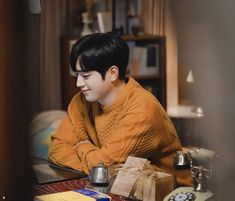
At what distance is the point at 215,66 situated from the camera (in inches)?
29.3

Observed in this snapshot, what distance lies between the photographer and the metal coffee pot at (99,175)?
0.97m

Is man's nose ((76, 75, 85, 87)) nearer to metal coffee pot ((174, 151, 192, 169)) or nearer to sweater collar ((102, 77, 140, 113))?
Answer: sweater collar ((102, 77, 140, 113))

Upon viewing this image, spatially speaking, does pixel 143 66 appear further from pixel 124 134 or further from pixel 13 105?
pixel 13 105

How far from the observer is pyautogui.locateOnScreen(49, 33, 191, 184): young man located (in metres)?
1.02

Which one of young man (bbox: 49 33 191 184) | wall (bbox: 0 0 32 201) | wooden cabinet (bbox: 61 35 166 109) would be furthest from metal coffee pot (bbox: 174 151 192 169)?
wall (bbox: 0 0 32 201)

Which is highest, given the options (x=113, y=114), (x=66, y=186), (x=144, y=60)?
(x=144, y=60)

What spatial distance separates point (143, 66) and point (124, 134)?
284 millimetres

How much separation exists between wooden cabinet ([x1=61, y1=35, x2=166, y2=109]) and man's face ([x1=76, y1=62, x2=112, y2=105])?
0.14 feet

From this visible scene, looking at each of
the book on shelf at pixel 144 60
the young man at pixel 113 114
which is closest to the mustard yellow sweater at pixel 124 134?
the young man at pixel 113 114

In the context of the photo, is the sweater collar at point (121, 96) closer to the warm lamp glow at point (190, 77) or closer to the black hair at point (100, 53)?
the black hair at point (100, 53)

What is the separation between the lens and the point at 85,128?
3.79 ft

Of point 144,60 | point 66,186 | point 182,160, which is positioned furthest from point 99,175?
point 144,60

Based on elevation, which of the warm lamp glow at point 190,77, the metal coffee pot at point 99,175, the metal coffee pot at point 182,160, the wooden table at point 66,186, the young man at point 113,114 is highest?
the warm lamp glow at point 190,77

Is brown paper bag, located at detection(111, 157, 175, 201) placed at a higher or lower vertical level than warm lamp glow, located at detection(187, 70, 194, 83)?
lower
